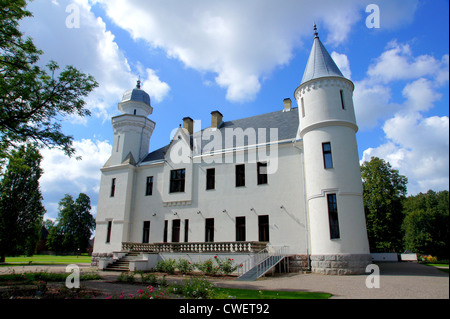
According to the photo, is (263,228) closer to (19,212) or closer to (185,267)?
(185,267)

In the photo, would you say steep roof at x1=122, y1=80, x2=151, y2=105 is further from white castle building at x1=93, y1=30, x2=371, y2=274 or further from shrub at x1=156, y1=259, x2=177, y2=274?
shrub at x1=156, y1=259, x2=177, y2=274

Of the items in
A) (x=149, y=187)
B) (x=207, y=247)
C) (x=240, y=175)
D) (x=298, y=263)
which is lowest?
(x=298, y=263)

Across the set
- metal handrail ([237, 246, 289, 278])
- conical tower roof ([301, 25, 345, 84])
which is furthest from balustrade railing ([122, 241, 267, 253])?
conical tower roof ([301, 25, 345, 84])

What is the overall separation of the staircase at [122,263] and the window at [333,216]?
14.3 m

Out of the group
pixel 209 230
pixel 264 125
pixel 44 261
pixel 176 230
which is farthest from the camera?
pixel 44 261

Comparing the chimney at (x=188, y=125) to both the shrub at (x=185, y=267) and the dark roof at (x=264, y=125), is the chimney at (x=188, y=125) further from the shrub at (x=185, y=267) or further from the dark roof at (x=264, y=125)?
the shrub at (x=185, y=267)

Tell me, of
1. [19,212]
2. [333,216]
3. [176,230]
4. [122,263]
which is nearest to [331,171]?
[333,216]

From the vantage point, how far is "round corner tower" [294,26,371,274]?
16688 mm

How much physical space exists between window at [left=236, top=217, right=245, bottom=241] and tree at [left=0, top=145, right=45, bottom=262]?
26.5m

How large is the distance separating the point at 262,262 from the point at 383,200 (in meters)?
23.2

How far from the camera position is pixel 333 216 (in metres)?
17.4

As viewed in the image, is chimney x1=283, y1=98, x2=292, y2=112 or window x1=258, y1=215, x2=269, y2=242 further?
chimney x1=283, y1=98, x2=292, y2=112

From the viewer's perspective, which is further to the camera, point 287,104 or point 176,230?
point 287,104
